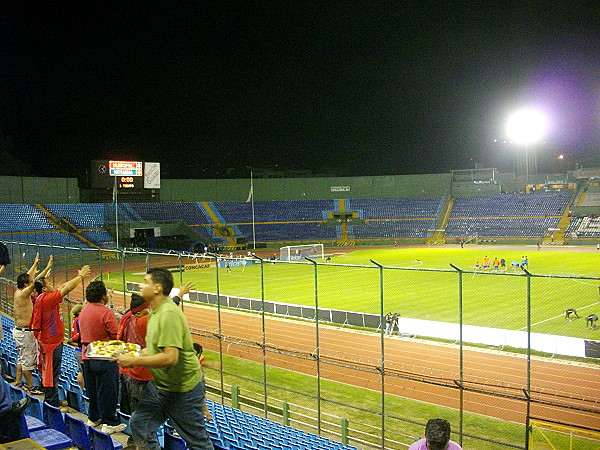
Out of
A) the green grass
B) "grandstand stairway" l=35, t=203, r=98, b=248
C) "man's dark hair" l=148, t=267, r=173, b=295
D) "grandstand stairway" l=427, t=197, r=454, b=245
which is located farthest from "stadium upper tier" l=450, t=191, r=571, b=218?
"man's dark hair" l=148, t=267, r=173, b=295

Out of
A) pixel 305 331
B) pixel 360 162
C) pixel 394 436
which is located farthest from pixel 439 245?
pixel 394 436

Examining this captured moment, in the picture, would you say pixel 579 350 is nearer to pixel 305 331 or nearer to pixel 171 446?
pixel 305 331

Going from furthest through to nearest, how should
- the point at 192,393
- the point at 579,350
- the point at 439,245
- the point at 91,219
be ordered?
1. the point at 439,245
2. the point at 91,219
3. the point at 579,350
4. the point at 192,393

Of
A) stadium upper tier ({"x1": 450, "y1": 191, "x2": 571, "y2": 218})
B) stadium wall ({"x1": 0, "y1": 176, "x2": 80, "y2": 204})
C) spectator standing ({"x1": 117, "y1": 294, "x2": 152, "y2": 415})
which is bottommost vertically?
spectator standing ({"x1": 117, "y1": 294, "x2": 152, "y2": 415})

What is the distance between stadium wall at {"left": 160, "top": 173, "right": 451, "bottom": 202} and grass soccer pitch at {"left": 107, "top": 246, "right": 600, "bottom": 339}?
27.7 metres

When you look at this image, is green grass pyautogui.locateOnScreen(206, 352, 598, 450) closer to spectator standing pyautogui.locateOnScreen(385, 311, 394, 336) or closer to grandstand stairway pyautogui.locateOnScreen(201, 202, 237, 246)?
spectator standing pyautogui.locateOnScreen(385, 311, 394, 336)

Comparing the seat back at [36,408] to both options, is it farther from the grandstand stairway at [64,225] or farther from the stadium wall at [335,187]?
the stadium wall at [335,187]

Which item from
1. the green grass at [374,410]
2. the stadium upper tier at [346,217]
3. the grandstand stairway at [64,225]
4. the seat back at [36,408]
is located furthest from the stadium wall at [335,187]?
the seat back at [36,408]

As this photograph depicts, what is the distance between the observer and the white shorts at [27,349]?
27.3 ft

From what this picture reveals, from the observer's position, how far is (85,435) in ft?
17.7

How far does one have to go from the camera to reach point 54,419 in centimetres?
603

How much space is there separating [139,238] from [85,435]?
52405mm

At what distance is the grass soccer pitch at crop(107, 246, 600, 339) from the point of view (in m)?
22.6

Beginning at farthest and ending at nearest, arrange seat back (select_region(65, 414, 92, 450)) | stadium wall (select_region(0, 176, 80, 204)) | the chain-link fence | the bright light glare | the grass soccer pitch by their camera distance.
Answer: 1. the bright light glare
2. stadium wall (select_region(0, 176, 80, 204))
3. the grass soccer pitch
4. the chain-link fence
5. seat back (select_region(65, 414, 92, 450))
